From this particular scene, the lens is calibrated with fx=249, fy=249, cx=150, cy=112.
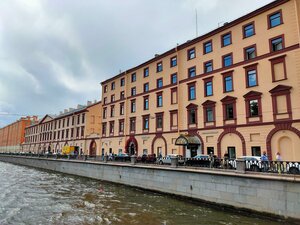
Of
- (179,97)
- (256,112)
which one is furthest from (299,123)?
(179,97)

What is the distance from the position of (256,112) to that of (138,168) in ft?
41.1

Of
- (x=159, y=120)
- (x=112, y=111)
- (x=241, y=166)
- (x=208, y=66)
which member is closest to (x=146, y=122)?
(x=159, y=120)

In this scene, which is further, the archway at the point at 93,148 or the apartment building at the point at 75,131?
the apartment building at the point at 75,131

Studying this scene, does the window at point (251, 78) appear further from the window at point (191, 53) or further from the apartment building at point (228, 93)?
the window at point (191, 53)

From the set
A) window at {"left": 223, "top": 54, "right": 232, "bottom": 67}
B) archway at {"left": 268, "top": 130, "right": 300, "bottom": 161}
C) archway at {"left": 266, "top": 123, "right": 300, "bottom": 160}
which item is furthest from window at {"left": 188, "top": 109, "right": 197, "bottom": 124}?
archway at {"left": 268, "top": 130, "right": 300, "bottom": 161}

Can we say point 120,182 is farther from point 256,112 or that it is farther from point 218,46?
point 218,46

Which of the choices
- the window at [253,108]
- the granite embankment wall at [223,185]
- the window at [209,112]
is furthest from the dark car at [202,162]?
the window at [209,112]

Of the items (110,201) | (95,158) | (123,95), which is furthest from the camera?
(123,95)

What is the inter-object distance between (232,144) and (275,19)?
12.6 metres

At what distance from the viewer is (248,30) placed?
25.4m

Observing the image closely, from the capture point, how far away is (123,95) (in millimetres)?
41688

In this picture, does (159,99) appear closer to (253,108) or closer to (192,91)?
(192,91)

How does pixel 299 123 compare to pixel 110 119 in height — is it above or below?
below

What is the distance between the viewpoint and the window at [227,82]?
2604 cm
